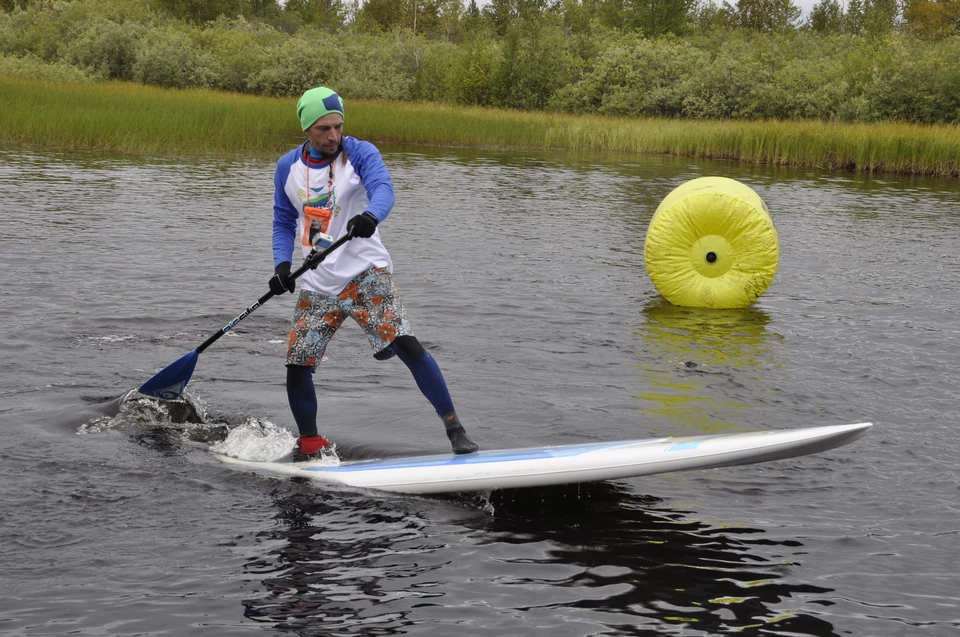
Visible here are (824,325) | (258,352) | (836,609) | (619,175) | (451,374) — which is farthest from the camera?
(619,175)

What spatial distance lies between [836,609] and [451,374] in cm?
407

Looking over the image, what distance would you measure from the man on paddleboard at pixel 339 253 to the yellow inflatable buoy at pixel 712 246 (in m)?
5.62

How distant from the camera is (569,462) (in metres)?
4.96

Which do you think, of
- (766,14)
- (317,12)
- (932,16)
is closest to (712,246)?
(932,16)

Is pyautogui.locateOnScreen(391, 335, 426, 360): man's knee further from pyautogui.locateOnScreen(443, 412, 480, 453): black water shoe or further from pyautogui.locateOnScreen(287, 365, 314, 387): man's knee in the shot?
pyautogui.locateOnScreen(287, 365, 314, 387): man's knee

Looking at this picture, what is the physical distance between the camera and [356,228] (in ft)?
16.1

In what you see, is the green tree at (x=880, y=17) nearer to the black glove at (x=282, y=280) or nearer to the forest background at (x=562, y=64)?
the forest background at (x=562, y=64)

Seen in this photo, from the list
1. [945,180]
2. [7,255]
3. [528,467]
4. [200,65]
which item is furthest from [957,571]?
[200,65]

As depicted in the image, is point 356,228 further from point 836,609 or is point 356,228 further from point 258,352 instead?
point 258,352

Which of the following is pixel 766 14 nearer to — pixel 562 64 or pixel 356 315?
pixel 562 64

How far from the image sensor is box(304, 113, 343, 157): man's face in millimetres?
5094

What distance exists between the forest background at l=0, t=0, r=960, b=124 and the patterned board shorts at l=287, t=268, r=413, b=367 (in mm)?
30444

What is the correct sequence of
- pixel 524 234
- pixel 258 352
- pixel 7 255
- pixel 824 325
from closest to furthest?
pixel 258 352, pixel 824 325, pixel 7 255, pixel 524 234

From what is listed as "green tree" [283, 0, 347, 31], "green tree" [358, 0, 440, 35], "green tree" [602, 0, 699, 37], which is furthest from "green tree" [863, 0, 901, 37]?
"green tree" [283, 0, 347, 31]
